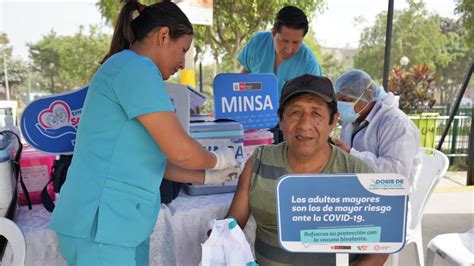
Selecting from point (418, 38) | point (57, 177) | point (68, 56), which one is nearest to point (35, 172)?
point (57, 177)

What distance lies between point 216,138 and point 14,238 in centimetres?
83

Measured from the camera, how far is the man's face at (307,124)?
1.48 metres

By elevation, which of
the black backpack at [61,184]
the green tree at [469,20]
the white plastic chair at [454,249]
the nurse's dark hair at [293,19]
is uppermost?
the green tree at [469,20]

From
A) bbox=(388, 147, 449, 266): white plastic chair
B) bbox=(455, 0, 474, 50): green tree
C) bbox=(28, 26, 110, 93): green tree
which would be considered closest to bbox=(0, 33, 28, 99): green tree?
bbox=(28, 26, 110, 93): green tree

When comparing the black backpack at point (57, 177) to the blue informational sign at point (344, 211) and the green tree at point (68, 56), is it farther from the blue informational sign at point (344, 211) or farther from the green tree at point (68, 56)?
the green tree at point (68, 56)

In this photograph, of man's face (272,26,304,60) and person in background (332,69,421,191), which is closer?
person in background (332,69,421,191)

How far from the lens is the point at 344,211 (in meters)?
0.92

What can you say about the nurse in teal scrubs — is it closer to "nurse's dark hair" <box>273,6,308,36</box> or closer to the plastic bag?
the plastic bag

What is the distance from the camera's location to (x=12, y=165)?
141 centimetres

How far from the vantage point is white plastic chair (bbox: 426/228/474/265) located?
2.01m

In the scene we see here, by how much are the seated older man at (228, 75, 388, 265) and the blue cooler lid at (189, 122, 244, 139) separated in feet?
0.59

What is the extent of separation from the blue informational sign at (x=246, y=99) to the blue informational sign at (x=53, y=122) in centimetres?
69

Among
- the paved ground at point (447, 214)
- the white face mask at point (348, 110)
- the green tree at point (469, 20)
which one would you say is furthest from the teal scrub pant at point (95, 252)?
the green tree at point (469, 20)

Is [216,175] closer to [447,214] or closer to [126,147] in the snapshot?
[126,147]
